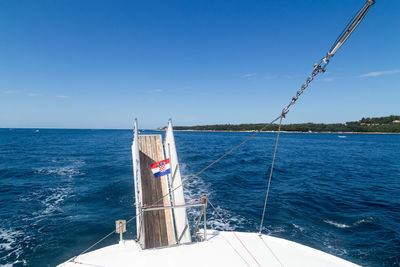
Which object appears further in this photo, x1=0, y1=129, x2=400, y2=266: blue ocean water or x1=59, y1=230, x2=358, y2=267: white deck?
x1=0, y1=129, x2=400, y2=266: blue ocean water

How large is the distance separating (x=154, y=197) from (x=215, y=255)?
16.1 feet

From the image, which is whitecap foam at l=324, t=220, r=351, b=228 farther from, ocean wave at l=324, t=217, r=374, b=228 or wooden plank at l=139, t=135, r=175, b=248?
wooden plank at l=139, t=135, r=175, b=248

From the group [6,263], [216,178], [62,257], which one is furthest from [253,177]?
[6,263]

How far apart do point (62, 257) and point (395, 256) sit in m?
14.2

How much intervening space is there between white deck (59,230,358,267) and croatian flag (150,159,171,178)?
4338 millimetres

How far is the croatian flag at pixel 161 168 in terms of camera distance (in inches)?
369

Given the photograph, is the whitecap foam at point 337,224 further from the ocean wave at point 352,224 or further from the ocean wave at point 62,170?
the ocean wave at point 62,170

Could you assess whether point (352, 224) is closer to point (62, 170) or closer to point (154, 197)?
point (154, 197)

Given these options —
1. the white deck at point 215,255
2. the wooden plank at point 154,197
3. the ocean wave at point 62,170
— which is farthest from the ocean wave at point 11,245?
the ocean wave at point 62,170

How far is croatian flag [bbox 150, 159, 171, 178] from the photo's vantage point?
938cm

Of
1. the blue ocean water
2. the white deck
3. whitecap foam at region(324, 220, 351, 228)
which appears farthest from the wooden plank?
whitecap foam at region(324, 220, 351, 228)

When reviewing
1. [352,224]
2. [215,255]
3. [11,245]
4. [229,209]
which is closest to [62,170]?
[11,245]

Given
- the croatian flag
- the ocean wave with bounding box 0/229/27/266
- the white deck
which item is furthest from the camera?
the croatian flag

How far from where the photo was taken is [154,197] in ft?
28.7
